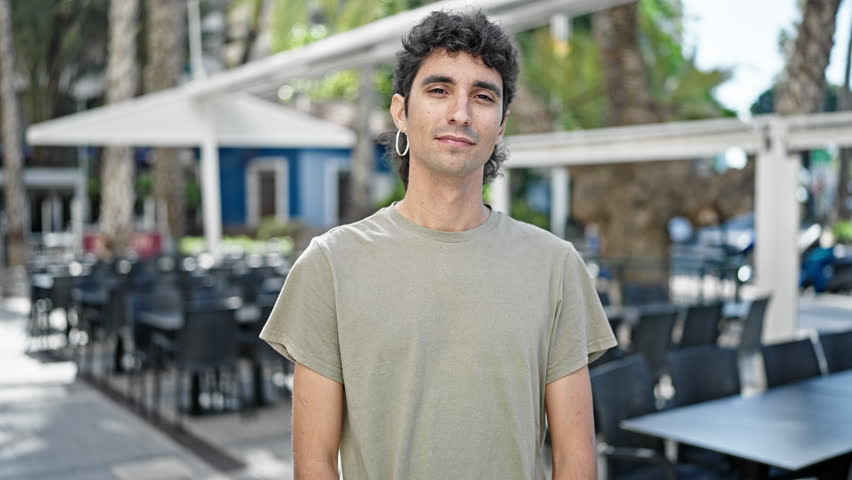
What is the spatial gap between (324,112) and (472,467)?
23.2 m

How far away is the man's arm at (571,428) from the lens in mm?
1704

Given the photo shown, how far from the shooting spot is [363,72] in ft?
53.1

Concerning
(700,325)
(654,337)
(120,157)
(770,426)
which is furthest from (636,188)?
(770,426)

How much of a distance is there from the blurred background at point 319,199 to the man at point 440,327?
0.25 m

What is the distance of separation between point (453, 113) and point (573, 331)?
475 mm

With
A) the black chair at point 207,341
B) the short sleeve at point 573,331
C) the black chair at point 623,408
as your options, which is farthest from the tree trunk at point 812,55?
the short sleeve at point 573,331

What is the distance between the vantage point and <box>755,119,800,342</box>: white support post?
6.39 meters

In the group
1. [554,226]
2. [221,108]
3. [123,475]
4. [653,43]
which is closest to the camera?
[123,475]

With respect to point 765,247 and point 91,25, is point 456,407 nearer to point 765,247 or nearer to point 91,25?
point 765,247

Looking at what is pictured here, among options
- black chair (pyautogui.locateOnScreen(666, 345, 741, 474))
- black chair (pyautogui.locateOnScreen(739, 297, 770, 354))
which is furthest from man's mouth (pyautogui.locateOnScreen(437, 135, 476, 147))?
black chair (pyautogui.locateOnScreen(739, 297, 770, 354))

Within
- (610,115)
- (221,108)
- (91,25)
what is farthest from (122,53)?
(91,25)

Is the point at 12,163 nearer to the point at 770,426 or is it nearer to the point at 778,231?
the point at 778,231

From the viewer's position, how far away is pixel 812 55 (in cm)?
1004

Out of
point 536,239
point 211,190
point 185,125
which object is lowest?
point 536,239
